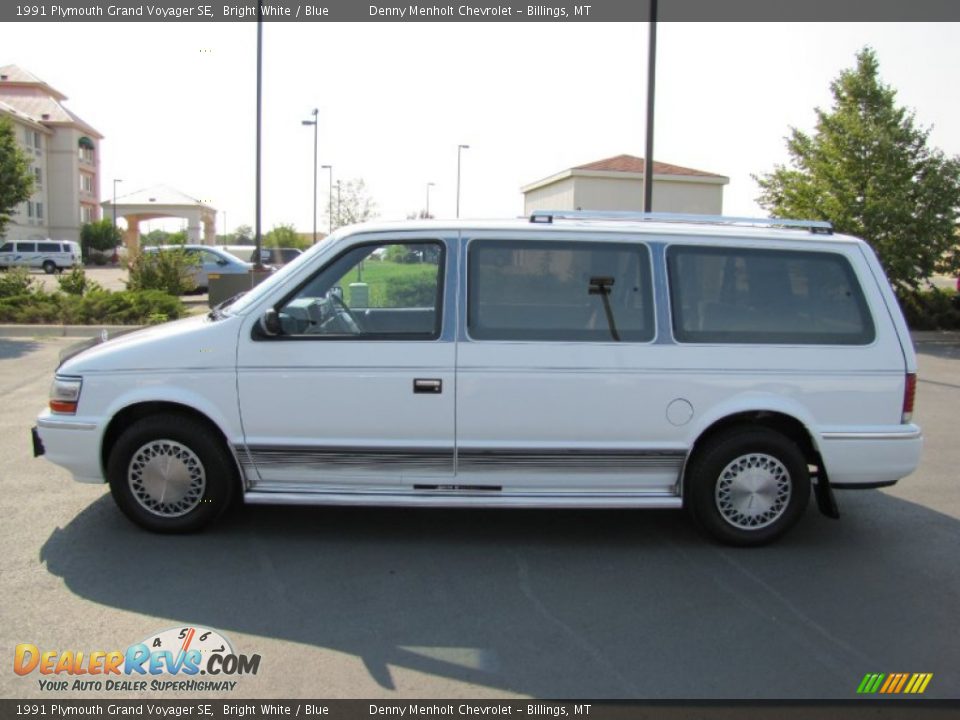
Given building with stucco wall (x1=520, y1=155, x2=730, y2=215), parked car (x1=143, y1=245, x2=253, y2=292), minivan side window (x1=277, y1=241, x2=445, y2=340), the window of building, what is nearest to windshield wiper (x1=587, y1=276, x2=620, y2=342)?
minivan side window (x1=277, y1=241, x2=445, y2=340)

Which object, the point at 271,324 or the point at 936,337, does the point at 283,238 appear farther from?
the point at 271,324

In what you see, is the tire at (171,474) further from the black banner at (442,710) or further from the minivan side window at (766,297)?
the minivan side window at (766,297)

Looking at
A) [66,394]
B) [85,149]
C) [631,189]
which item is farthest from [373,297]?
[85,149]

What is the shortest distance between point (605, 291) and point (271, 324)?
2018mm

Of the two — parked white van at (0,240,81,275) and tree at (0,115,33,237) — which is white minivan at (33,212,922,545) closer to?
tree at (0,115,33,237)

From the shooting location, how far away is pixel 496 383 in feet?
16.4

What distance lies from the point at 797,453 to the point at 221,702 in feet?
11.7

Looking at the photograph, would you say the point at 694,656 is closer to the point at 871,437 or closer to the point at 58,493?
the point at 871,437

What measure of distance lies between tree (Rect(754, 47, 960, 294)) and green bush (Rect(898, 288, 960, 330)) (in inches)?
15.6

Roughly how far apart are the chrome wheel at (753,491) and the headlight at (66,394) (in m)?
3.95

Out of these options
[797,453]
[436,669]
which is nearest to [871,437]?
[797,453]

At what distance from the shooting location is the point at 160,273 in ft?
63.1

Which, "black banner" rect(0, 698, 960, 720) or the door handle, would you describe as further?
the door handle

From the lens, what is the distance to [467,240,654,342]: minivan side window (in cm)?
509
